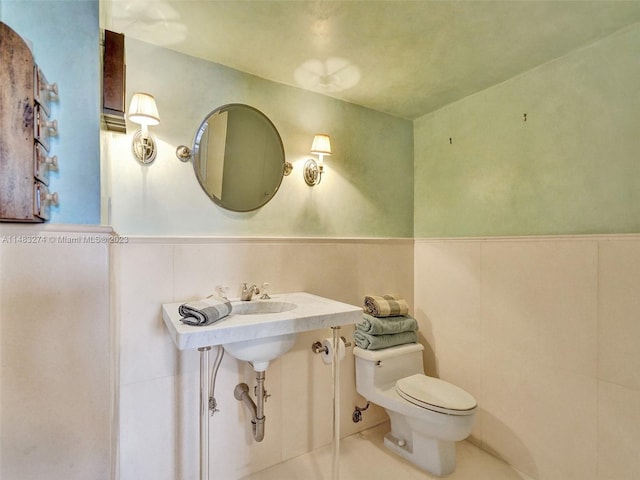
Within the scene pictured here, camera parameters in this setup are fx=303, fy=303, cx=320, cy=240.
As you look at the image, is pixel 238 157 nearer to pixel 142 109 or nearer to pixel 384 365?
pixel 142 109

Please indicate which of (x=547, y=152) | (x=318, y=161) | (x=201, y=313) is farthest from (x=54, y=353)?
(x=547, y=152)

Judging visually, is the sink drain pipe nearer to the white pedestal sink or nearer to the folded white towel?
the white pedestal sink

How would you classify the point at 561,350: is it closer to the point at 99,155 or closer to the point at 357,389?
the point at 357,389

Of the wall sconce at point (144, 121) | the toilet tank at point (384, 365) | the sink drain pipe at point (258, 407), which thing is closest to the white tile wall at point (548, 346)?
the toilet tank at point (384, 365)

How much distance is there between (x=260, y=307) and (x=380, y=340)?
2.58 ft

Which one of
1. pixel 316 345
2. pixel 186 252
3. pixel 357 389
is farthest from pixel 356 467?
pixel 186 252

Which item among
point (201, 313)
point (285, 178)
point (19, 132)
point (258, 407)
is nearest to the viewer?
point (19, 132)

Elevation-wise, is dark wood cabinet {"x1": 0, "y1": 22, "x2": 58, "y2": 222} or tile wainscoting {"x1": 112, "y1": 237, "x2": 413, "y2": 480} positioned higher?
dark wood cabinet {"x1": 0, "y1": 22, "x2": 58, "y2": 222}

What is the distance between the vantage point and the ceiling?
1226 mm

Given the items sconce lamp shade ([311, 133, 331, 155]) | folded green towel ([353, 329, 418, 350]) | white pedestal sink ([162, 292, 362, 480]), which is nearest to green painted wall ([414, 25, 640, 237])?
folded green towel ([353, 329, 418, 350])

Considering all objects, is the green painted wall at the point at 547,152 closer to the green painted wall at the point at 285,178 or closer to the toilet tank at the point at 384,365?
the green painted wall at the point at 285,178

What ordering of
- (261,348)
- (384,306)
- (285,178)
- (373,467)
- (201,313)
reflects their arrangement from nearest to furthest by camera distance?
1. (201,313)
2. (261,348)
3. (373,467)
4. (285,178)
5. (384,306)

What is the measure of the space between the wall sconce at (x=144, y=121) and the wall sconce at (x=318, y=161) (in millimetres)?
814

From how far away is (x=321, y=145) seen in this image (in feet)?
5.93
